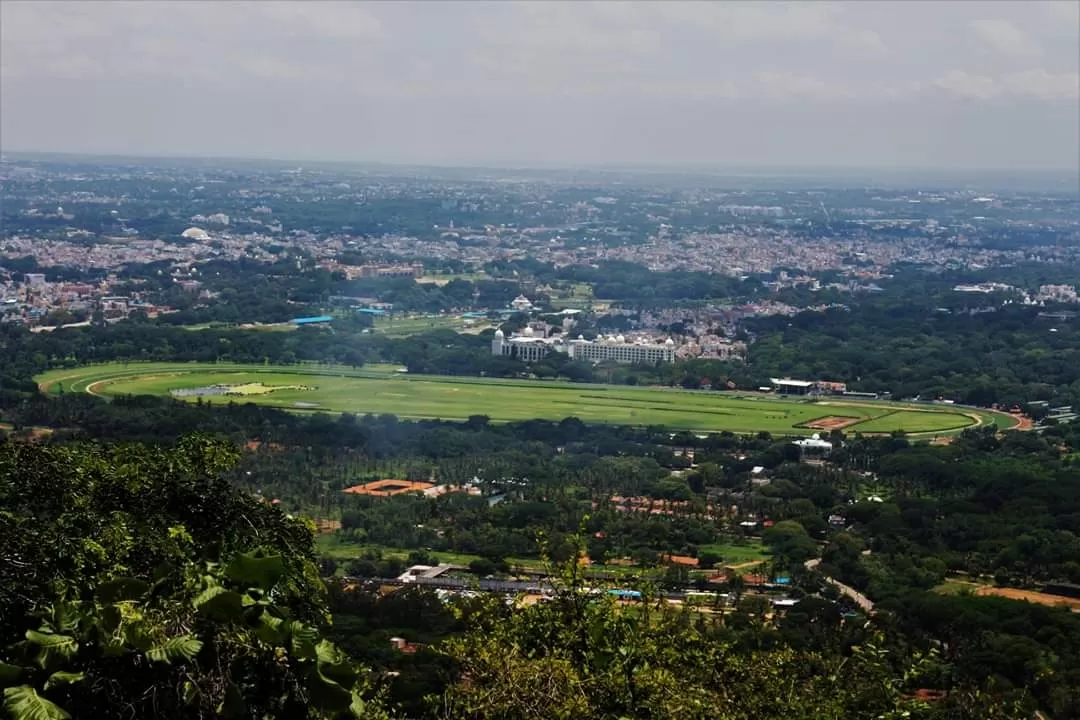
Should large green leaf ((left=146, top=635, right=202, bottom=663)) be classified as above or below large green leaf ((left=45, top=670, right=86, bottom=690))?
above

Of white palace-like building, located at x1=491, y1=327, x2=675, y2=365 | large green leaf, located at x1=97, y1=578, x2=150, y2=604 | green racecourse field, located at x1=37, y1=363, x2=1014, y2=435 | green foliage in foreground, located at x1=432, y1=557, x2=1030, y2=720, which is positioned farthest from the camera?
white palace-like building, located at x1=491, y1=327, x2=675, y2=365

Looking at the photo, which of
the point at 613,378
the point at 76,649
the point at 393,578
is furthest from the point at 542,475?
the point at 76,649

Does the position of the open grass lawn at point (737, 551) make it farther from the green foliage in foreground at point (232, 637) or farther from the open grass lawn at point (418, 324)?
the open grass lawn at point (418, 324)

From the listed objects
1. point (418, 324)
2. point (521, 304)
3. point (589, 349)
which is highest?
point (521, 304)

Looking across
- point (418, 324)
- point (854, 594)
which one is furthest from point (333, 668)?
point (418, 324)

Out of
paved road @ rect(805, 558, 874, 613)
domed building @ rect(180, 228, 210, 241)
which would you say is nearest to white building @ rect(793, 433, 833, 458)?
paved road @ rect(805, 558, 874, 613)

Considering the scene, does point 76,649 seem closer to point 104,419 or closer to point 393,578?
point 393,578

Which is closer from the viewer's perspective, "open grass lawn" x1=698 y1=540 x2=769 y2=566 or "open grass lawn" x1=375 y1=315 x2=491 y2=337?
"open grass lawn" x1=698 y1=540 x2=769 y2=566

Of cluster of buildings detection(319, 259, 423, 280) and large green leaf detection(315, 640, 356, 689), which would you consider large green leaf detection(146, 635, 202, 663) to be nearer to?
large green leaf detection(315, 640, 356, 689)

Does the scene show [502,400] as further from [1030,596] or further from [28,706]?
[28,706]
